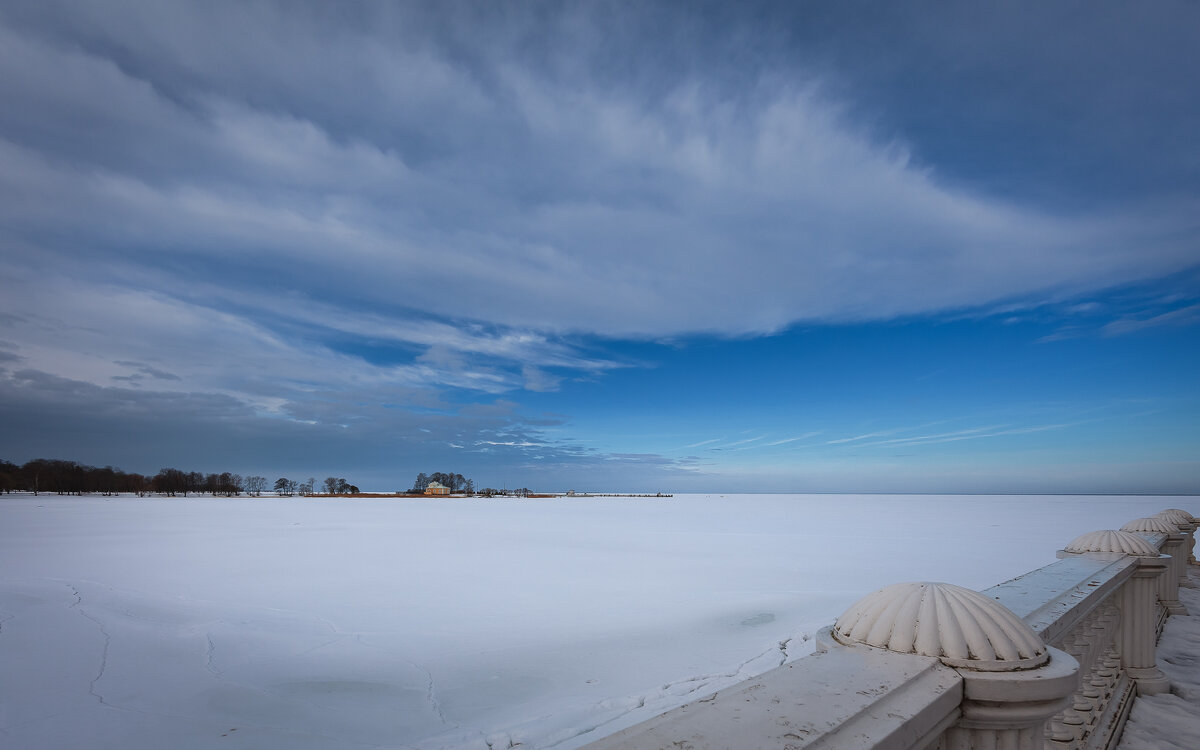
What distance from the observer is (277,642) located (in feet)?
24.5

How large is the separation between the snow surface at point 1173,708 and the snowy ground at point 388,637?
3.19 metres

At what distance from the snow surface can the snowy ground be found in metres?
3.19

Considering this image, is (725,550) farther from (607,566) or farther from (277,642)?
(277,642)

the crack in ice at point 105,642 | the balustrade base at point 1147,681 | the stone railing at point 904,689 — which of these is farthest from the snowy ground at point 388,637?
the stone railing at point 904,689

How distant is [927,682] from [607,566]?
44.2ft

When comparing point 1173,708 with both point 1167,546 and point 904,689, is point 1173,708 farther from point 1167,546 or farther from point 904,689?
point 904,689

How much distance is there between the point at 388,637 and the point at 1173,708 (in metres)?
7.81

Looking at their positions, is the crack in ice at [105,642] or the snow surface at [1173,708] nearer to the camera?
the snow surface at [1173,708]

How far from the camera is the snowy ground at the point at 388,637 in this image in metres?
5.17

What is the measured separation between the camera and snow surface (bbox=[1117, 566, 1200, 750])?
370 cm

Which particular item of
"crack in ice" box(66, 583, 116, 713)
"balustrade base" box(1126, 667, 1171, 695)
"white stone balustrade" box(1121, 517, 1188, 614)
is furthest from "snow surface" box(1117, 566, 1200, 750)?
"crack in ice" box(66, 583, 116, 713)

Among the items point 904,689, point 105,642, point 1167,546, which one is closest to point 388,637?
point 105,642

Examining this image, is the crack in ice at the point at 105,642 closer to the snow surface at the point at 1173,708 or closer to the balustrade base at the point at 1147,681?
the snow surface at the point at 1173,708

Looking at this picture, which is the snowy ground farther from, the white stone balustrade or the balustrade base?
the white stone balustrade
